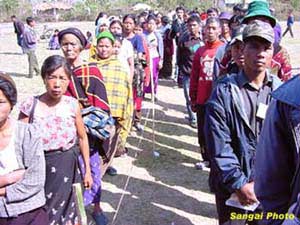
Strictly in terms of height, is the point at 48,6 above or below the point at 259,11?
below

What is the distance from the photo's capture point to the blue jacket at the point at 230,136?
97.7 inches

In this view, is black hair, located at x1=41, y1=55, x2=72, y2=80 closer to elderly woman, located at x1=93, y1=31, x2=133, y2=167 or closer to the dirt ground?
elderly woman, located at x1=93, y1=31, x2=133, y2=167

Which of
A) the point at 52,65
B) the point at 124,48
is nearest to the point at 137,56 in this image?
the point at 124,48

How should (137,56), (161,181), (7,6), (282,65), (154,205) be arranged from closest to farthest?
(282,65) → (154,205) → (161,181) → (137,56) → (7,6)

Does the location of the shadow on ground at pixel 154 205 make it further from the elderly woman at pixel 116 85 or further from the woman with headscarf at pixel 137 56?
the woman with headscarf at pixel 137 56

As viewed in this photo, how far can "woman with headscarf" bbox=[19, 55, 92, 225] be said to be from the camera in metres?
3.11

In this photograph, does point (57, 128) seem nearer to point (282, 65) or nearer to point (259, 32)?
point (259, 32)

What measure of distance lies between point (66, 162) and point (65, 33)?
1068mm

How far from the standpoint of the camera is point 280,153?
5.03 ft

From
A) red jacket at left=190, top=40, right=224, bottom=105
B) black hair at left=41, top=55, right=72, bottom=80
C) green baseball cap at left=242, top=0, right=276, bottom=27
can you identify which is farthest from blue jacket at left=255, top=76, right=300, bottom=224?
red jacket at left=190, top=40, right=224, bottom=105

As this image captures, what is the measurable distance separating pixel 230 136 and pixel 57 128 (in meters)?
1.20

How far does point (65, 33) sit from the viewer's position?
12.1 feet

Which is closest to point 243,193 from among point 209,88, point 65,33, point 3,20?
point 65,33

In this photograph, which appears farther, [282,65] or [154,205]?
[154,205]
